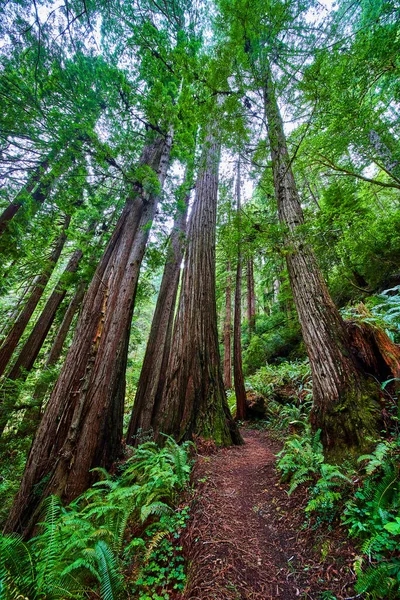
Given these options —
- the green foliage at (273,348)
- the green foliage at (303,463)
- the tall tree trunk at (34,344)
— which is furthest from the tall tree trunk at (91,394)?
the green foliage at (273,348)

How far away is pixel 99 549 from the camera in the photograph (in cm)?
161

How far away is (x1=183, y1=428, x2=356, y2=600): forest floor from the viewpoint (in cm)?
155

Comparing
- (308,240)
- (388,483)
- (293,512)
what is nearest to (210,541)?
(293,512)

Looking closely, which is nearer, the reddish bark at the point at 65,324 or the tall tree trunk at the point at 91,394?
the tall tree trunk at the point at 91,394

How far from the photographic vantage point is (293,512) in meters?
2.32

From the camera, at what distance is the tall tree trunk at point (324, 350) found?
8.90ft

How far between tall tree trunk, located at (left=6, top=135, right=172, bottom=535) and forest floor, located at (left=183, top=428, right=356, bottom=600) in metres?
1.67

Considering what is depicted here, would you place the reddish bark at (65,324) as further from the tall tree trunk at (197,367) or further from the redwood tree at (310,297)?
the redwood tree at (310,297)

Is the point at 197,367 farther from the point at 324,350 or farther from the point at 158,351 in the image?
the point at 158,351

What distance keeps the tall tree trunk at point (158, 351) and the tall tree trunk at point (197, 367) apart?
1022mm

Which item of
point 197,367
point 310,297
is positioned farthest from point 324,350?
point 197,367

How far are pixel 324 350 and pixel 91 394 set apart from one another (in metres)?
3.64

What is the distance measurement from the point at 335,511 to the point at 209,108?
6432 mm

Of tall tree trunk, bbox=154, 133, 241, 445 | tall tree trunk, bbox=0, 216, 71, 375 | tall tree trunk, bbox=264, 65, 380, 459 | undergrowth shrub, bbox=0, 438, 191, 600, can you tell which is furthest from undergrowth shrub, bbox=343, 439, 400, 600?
tall tree trunk, bbox=0, 216, 71, 375
